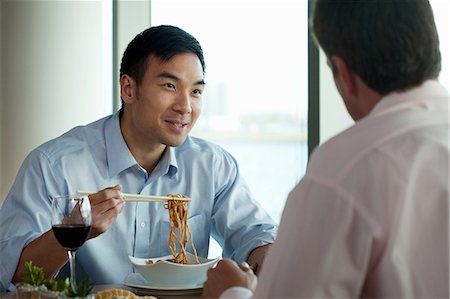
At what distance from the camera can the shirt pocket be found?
114 inches

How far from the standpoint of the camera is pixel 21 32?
15.6 feet

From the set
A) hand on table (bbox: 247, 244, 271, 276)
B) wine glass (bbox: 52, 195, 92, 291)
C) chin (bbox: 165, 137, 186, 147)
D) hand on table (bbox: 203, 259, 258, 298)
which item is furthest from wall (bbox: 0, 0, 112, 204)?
hand on table (bbox: 203, 259, 258, 298)

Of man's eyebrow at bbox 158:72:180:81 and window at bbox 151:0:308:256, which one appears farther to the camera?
window at bbox 151:0:308:256

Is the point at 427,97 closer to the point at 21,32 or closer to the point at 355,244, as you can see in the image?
the point at 355,244

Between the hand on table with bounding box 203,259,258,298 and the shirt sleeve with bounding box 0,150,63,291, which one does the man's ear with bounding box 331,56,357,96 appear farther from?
the shirt sleeve with bounding box 0,150,63,291

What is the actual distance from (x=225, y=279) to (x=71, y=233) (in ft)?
1.66

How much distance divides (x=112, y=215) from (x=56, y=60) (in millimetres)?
2655

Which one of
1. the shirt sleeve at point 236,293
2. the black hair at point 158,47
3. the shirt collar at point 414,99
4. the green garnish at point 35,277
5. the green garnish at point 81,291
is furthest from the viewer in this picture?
the black hair at point 158,47

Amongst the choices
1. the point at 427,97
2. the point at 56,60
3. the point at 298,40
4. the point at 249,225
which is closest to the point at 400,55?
the point at 427,97

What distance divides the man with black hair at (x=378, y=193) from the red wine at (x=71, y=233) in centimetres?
82

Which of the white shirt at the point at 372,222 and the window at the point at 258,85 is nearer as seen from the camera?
the white shirt at the point at 372,222

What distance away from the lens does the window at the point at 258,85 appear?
3846 mm

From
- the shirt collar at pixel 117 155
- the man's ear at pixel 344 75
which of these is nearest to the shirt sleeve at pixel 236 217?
the shirt collar at pixel 117 155

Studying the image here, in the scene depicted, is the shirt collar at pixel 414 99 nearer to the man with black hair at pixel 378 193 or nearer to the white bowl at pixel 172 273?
the man with black hair at pixel 378 193
